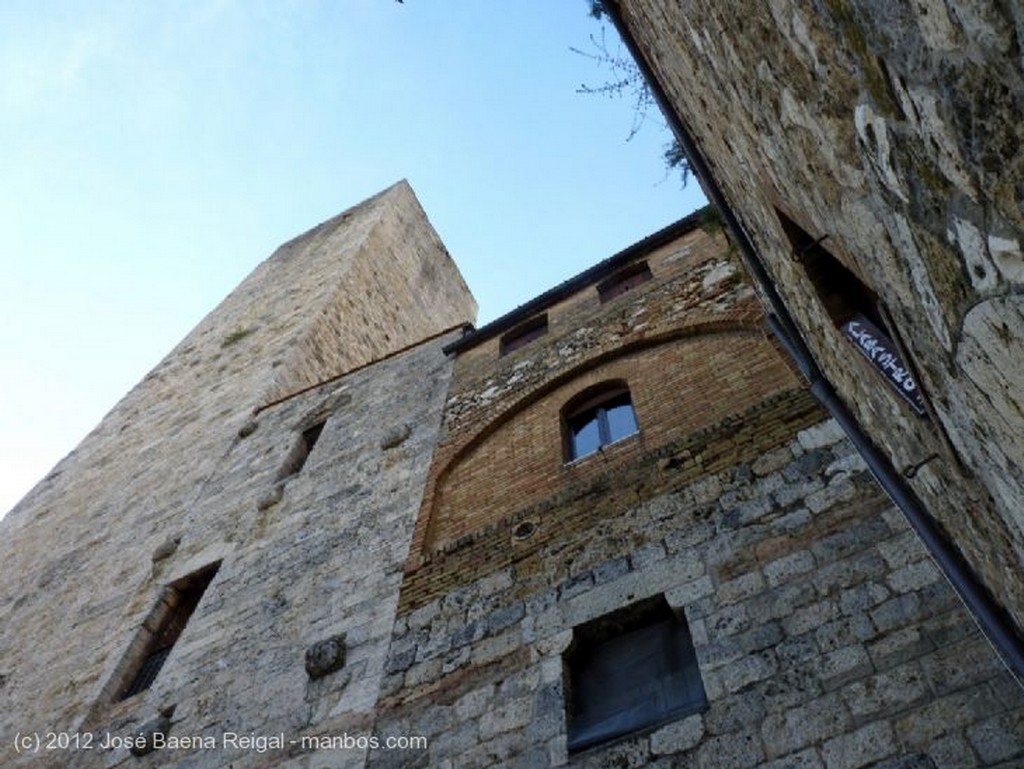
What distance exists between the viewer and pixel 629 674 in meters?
4.13

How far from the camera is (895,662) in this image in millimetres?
3256

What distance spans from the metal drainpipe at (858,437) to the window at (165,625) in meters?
5.49

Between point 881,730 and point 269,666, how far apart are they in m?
4.10

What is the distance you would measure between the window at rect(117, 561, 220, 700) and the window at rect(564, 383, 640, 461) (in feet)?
11.7

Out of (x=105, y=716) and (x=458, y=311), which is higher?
(x=458, y=311)

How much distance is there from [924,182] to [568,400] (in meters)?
5.44

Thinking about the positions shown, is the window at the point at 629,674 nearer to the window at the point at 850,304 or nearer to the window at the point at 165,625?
the window at the point at 850,304

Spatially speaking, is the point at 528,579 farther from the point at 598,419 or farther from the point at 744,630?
the point at 598,419

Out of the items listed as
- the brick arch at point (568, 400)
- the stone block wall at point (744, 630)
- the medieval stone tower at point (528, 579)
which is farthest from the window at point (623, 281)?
the stone block wall at point (744, 630)

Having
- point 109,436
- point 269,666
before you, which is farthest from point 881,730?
point 109,436

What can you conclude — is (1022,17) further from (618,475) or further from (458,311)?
(458,311)

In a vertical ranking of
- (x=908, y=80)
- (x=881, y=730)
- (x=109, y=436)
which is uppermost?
(x=109, y=436)

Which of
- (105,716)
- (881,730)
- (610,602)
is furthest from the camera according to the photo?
(105,716)

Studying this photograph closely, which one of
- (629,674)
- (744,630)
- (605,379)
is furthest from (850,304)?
(605,379)
